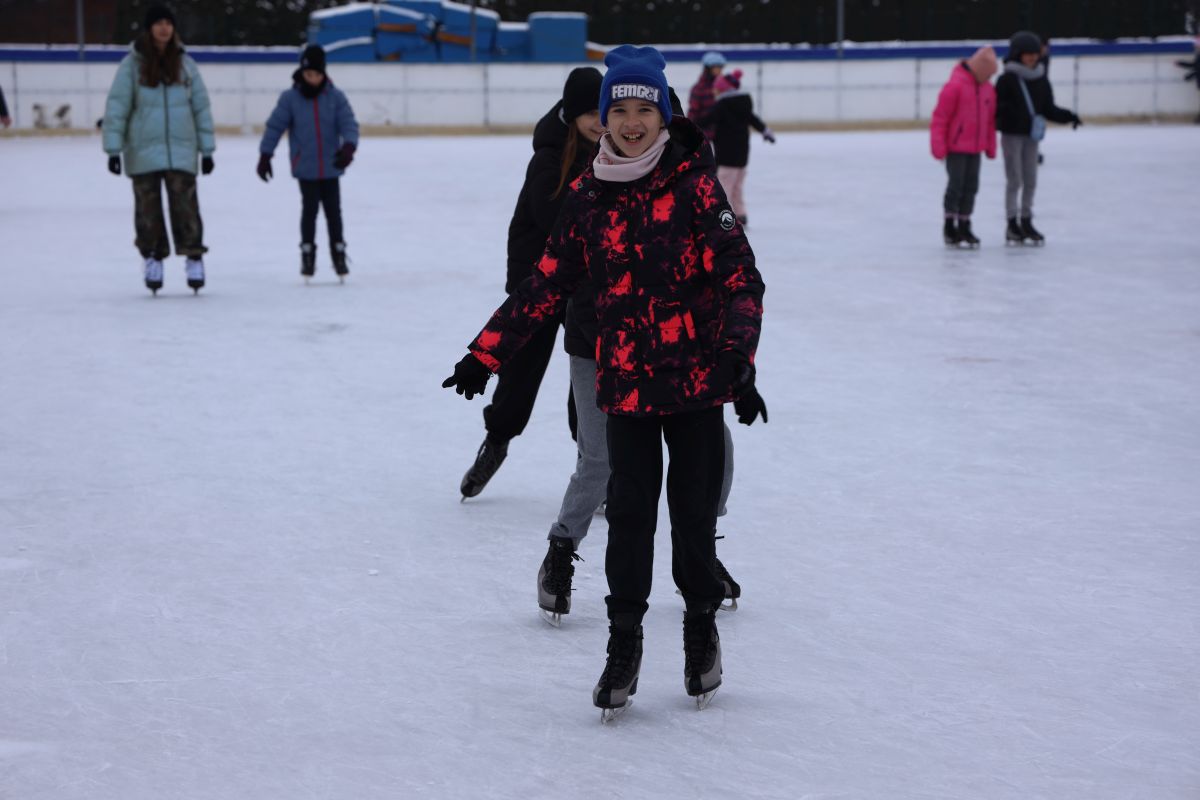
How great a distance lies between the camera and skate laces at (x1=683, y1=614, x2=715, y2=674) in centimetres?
327

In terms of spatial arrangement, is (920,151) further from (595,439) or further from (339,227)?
(595,439)

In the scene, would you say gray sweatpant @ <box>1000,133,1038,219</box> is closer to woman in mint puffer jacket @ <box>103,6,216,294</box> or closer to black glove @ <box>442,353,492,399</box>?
woman in mint puffer jacket @ <box>103,6,216,294</box>

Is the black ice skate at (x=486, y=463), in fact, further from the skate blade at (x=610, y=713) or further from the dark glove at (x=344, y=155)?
the dark glove at (x=344, y=155)

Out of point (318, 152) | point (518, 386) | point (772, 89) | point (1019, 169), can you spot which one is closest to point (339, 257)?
point (318, 152)

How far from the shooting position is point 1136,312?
28.7 feet

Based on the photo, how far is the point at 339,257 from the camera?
10.2m

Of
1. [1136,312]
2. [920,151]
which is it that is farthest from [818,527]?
[920,151]

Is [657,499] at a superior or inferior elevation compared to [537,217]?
inferior

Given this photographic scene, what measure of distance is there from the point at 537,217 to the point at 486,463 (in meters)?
1.03

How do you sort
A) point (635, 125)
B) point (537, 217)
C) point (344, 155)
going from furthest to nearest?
point (344, 155) → point (537, 217) → point (635, 125)

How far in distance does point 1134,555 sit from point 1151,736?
1.36 metres

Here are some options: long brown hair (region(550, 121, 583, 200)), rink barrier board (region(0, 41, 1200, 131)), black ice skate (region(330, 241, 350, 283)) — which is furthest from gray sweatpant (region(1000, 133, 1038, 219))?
rink barrier board (region(0, 41, 1200, 131))

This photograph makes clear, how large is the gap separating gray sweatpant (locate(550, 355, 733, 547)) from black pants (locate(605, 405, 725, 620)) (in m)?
0.58

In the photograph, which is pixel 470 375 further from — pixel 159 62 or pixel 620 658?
pixel 159 62
